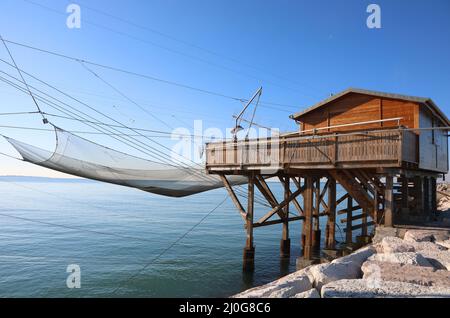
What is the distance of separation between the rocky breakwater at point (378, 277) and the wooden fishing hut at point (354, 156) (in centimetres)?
286

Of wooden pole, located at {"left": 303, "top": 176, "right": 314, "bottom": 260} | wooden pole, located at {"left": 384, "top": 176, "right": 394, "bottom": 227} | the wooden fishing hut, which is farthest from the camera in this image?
wooden pole, located at {"left": 303, "top": 176, "right": 314, "bottom": 260}

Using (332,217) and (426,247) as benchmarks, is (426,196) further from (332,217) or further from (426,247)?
(426,247)

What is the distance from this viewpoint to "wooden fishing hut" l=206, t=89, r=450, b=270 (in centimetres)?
1139

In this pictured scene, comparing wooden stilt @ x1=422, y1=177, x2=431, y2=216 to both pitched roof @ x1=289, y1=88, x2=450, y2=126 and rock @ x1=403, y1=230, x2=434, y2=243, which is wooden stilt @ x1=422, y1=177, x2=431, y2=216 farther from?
rock @ x1=403, y1=230, x2=434, y2=243

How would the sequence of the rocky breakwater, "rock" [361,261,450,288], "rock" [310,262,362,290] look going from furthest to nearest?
"rock" [310,262,362,290]
"rock" [361,261,450,288]
the rocky breakwater

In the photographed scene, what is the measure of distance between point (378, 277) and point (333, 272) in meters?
0.97

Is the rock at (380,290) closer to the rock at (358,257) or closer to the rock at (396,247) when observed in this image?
the rock at (358,257)

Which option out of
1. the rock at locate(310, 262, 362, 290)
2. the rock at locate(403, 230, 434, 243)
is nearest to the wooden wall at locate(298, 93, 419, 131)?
the rock at locate(403, 230, 434, 243)

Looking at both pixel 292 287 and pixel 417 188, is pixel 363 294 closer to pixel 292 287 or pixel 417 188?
pixel 292 287

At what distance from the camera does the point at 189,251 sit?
20859 mm

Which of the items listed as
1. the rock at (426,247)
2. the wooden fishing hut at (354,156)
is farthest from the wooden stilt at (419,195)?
the rock at (426,247)

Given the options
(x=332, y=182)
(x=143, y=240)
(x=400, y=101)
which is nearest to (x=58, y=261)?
(x=143, y=240)

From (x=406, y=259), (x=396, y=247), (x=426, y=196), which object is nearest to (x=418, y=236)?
(x=396, y=247)

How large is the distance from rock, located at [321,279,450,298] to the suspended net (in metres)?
10.1
